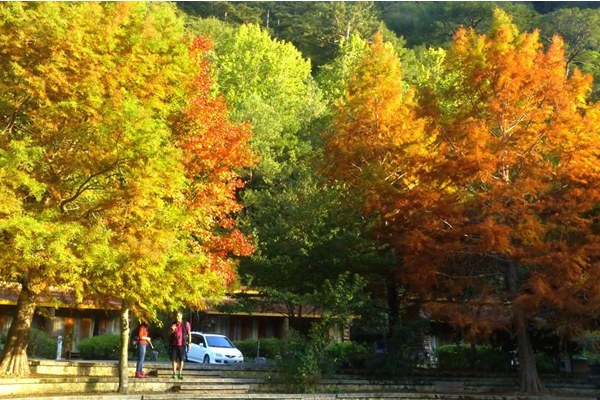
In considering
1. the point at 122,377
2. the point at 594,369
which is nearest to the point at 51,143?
the point at 122,377

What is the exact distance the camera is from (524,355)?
21.2 meters

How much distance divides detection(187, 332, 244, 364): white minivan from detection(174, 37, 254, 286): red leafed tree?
27.5 feet

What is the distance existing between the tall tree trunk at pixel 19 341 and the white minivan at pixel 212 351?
11.5m

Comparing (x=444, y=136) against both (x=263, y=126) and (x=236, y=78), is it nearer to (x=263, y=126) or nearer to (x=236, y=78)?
(x=263, y=126)

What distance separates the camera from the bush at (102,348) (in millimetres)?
31594

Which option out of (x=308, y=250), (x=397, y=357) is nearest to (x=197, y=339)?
(x=308, y=250)

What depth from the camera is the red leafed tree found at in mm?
20031

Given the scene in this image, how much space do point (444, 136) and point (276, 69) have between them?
3532cm

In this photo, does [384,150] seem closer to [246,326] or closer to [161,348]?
[161,348]

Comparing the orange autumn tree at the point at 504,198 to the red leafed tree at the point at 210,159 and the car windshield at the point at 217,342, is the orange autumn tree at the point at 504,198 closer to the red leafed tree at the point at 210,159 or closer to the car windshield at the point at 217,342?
the red leafed tree at the point at 210,159

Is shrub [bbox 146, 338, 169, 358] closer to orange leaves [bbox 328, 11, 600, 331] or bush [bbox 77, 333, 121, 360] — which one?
bush [bbox 77, 333, 121, 360]

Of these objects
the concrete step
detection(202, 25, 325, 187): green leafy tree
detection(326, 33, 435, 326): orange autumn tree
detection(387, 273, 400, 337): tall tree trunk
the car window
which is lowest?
the concrete step

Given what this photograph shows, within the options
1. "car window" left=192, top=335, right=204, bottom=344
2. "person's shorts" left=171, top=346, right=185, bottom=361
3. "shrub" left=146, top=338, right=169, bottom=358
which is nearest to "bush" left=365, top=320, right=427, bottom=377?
"person's shorts" left=171, top=346, right=185, bottom=361

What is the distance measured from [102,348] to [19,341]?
597 inches
